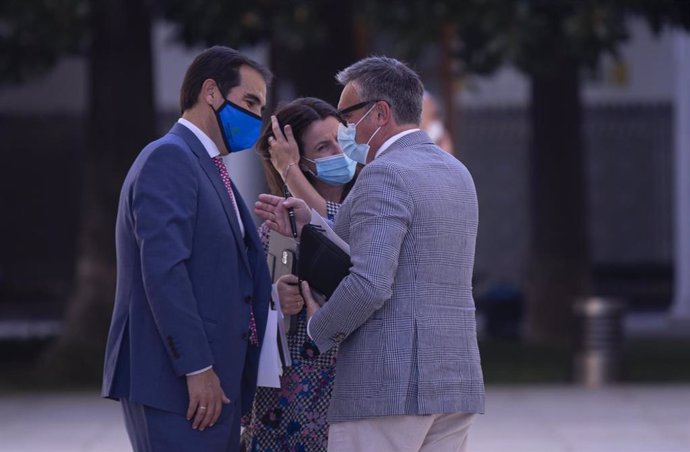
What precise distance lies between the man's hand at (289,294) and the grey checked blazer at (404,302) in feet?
1.71

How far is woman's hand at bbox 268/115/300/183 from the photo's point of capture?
194 inches

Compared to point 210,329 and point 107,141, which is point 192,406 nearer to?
point 210,329

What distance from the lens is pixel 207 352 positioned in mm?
4074

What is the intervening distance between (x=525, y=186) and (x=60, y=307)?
7.04m

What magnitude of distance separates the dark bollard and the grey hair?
26.7 ft

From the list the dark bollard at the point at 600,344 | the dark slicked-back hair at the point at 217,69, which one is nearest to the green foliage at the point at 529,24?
the dark bollard at the point at 600,344

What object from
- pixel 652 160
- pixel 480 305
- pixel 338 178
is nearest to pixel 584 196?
pixel 480 305

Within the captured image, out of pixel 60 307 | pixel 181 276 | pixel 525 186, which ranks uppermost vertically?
pixel 181 276

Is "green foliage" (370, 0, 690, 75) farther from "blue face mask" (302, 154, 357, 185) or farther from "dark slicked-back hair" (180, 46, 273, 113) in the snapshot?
"dark slicked-back hair" (180, 46, 273, 113)

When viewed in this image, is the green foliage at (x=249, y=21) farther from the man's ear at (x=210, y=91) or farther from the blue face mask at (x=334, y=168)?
the man's ear at (x=210, y=91)

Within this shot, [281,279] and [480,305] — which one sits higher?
[281,279]

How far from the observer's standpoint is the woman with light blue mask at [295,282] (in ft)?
15.5

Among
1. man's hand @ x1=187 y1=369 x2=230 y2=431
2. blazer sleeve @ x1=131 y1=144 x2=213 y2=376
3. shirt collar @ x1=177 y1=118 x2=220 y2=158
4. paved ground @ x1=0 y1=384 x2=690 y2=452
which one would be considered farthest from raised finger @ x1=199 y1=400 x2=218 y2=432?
paved ground @ x1=0 y1=384 x2=690 y2=452

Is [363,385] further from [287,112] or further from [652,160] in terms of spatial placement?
[652,160]
